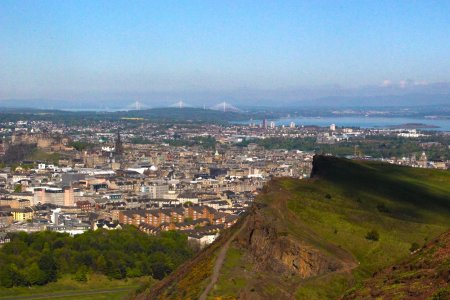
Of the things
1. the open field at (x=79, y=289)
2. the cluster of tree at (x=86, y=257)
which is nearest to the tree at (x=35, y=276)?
the cluster of tree at (x=86, y=257)

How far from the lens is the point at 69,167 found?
384 feet

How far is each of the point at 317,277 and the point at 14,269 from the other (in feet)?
89.0

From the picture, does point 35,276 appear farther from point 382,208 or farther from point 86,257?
point 382,208

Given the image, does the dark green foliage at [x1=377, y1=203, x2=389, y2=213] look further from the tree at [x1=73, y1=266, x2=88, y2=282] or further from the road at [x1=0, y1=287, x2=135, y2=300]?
the tree at [x1=73, y1=266, x2=88, y2=282]

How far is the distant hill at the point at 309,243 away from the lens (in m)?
20.2

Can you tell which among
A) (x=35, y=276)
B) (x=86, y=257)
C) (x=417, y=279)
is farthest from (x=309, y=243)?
(x=86, y=257)

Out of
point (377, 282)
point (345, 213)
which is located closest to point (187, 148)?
point (345, 213)

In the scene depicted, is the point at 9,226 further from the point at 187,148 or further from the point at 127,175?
the point at 187,148

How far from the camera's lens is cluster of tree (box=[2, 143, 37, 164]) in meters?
130

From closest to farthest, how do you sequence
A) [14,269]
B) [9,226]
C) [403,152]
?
1. [14,269]
2. [9,226]
3. [403,152]

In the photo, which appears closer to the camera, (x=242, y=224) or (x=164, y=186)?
(x=242, y=224)

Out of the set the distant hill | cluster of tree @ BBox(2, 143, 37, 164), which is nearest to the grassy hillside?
the distant hill

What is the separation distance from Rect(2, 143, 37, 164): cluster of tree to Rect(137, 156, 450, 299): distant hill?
333 feet

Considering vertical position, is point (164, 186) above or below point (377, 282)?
below
